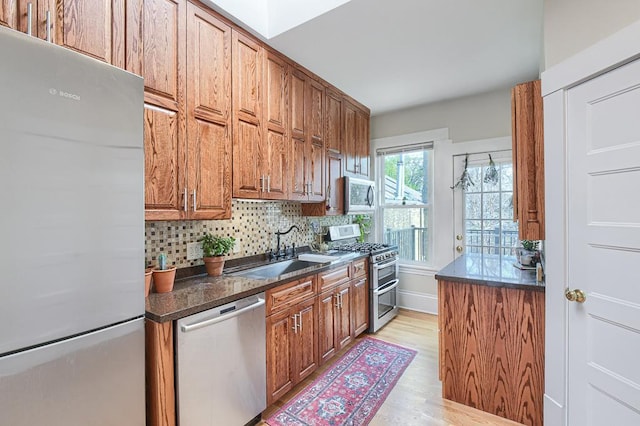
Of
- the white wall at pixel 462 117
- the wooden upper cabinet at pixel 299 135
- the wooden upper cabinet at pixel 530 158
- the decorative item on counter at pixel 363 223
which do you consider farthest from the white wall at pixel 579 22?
the decorative item on counter at pixel 363 223

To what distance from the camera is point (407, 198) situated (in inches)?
160

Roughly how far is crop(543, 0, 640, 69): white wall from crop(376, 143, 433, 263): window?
2068 mm

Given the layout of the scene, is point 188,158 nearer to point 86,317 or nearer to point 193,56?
point 193,56

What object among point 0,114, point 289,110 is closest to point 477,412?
point 289,110

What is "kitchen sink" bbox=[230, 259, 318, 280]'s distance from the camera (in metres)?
2.33

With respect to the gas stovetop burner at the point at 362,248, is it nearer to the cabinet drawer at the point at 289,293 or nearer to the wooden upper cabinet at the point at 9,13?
the cabinet drawer at the point at 289,293

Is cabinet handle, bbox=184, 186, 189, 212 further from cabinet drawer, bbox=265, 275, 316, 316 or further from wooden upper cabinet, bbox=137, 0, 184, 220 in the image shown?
cabinet drawer, bbox=265, 275, 316, 316

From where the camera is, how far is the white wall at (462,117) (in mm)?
3348

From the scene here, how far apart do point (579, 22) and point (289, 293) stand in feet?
7.78

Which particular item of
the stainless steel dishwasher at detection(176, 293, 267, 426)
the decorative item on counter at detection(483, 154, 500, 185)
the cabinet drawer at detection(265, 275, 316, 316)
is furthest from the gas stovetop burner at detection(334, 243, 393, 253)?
the stainless steel dishwasher at detection(176, 293, 267, 426)

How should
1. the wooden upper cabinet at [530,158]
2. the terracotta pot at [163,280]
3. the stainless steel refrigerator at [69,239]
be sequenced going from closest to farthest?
the stainless steel refrigerator at [69,239] < the terracotta pot at [163,280] < the wooden upper cabinet at [530,158]

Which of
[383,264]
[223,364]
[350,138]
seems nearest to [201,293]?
[223,364]

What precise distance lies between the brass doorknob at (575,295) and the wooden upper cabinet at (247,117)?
2045mm

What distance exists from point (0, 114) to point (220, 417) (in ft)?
5.45
